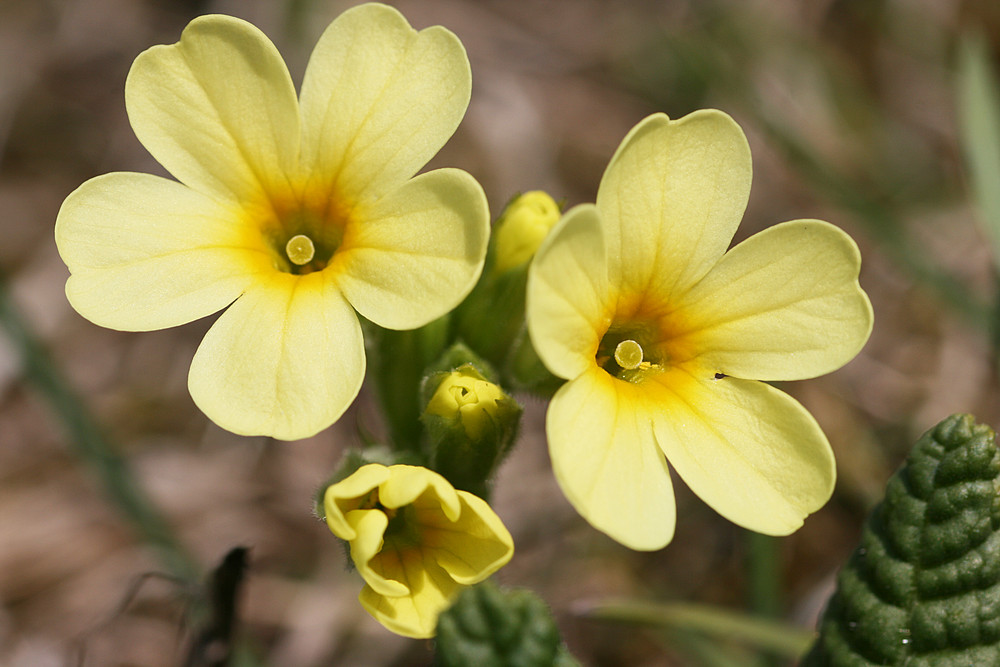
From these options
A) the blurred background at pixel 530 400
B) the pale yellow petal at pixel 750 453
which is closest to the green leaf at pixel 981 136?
the blurred background at pixel 530 400

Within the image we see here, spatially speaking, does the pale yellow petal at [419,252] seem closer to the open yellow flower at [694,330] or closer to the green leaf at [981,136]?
the open yellow flower at [694,330]

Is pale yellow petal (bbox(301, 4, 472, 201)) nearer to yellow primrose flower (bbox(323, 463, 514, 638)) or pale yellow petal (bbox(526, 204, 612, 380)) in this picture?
pale yellow petal (bbox(526, 204, 612, 380))

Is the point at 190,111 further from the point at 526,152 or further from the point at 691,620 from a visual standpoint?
the point at 526,152

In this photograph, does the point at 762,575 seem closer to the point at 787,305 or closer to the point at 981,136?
the point at 787,305

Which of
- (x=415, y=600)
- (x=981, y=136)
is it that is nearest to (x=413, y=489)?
(x=415, y=600)

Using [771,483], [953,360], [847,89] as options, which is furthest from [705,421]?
[847,89]
